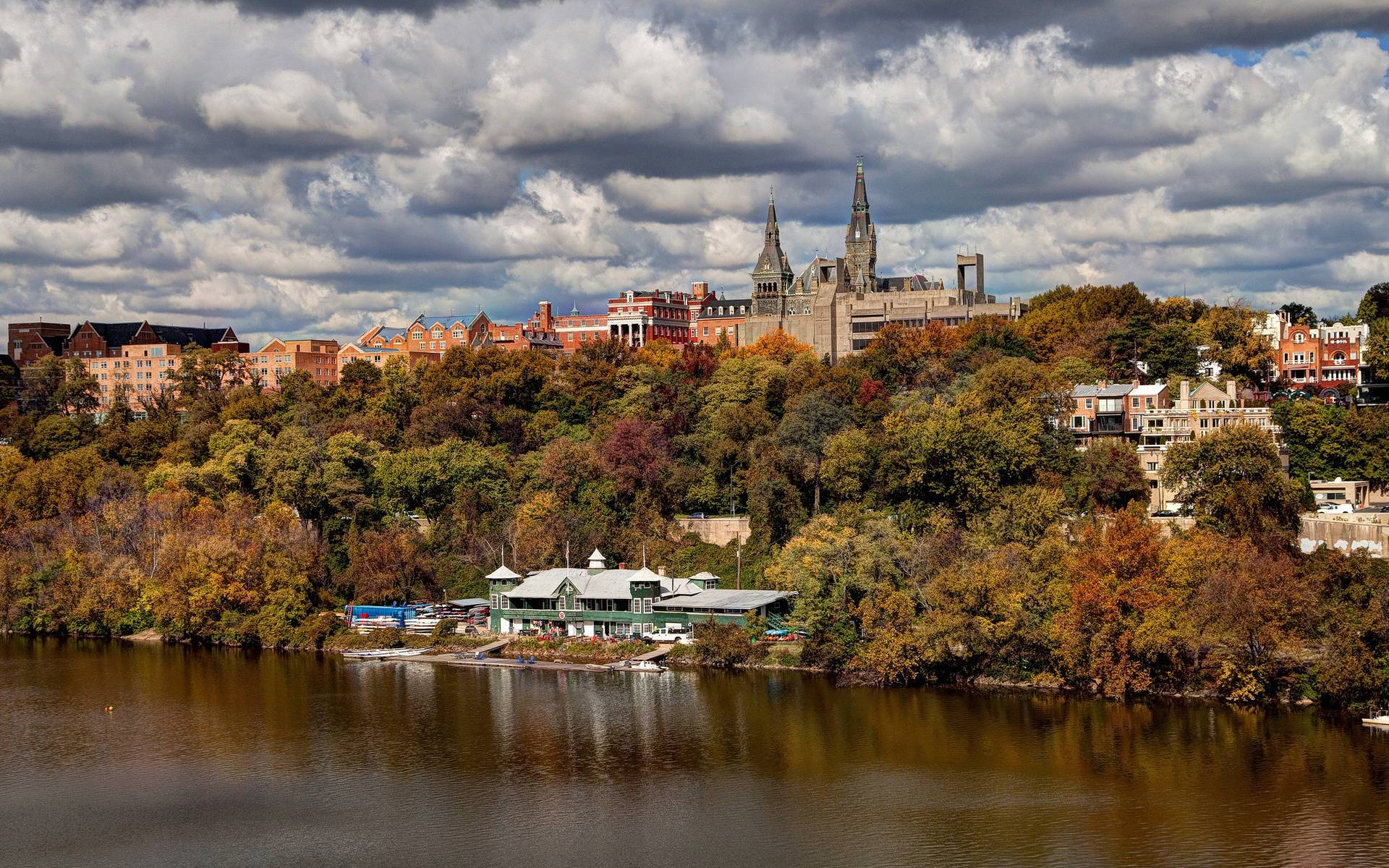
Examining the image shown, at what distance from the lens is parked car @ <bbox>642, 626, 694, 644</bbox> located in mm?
60312

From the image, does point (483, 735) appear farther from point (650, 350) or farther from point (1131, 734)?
point (650, 350)

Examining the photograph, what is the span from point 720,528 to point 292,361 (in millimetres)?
58188

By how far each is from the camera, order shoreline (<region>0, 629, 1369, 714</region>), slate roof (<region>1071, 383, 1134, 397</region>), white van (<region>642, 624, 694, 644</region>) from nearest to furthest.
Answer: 1. shoreline (<region>0, 629, 1369, 714</region>)
2. white van (<region>642, 624, 694, 644</region>)
3. slate roof (<region>1071, 383, 1134, 397</region>)

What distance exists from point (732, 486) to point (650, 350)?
2820cm

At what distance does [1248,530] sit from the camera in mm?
54594

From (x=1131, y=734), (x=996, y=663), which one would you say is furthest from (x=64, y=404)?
(x=1131, y=734)

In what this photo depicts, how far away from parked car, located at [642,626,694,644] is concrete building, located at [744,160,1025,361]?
40917 millimetres

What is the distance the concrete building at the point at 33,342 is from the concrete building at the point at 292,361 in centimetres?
2436

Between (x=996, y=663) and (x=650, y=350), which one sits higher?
(x=650, y=350)

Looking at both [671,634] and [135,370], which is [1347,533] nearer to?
[671,634]

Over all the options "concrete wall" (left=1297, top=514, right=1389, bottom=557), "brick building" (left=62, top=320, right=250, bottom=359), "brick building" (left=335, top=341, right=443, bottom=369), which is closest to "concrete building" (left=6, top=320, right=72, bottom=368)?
"brick building" (left=62, top=320, right=250, bottom=359)

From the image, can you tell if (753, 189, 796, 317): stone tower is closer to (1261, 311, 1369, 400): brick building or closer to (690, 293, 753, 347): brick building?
(690, 293, 753, 347): brick building

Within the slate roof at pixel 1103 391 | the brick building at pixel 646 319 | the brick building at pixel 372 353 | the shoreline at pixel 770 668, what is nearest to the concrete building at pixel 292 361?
the brick building at pixel 372 353

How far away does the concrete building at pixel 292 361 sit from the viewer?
116m
